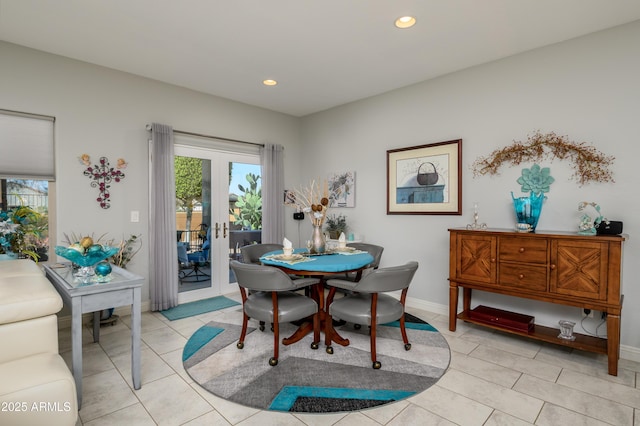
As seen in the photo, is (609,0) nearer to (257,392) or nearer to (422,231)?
(422,231)

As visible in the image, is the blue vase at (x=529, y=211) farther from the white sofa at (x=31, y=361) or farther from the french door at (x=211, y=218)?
the french door at (x=211, y=218)

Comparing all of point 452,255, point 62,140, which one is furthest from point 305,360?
point 62,140

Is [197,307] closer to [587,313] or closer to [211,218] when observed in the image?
[211,218]

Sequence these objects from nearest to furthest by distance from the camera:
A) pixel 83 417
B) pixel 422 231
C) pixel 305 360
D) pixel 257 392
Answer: pixel 83 417
pixel 257 392
pixel 305 360
pixel 422 231

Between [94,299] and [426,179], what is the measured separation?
3.56 metres

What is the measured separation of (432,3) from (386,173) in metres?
2.27

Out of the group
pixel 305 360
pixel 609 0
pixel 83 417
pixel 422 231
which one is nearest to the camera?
pixel 83 417

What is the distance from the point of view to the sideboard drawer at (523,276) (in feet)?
9.33

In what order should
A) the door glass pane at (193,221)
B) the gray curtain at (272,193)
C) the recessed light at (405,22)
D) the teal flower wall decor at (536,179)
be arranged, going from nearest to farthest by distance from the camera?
the recessed light at (405,22) → the teal flower wall decor at (536,179) → the door glass pane at (193,221) → the gray curtain at (272,193)

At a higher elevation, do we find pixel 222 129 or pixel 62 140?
pixel 222 129

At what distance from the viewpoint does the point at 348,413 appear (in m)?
2.08

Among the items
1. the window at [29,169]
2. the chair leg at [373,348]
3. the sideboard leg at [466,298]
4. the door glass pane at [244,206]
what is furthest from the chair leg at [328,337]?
the window at [29,169]

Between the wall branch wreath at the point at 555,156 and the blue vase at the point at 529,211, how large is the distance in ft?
1.40

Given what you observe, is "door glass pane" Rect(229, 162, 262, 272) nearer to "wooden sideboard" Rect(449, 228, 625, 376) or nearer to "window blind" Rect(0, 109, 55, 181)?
"window blind" Rect(0, 109, 55, 181)
